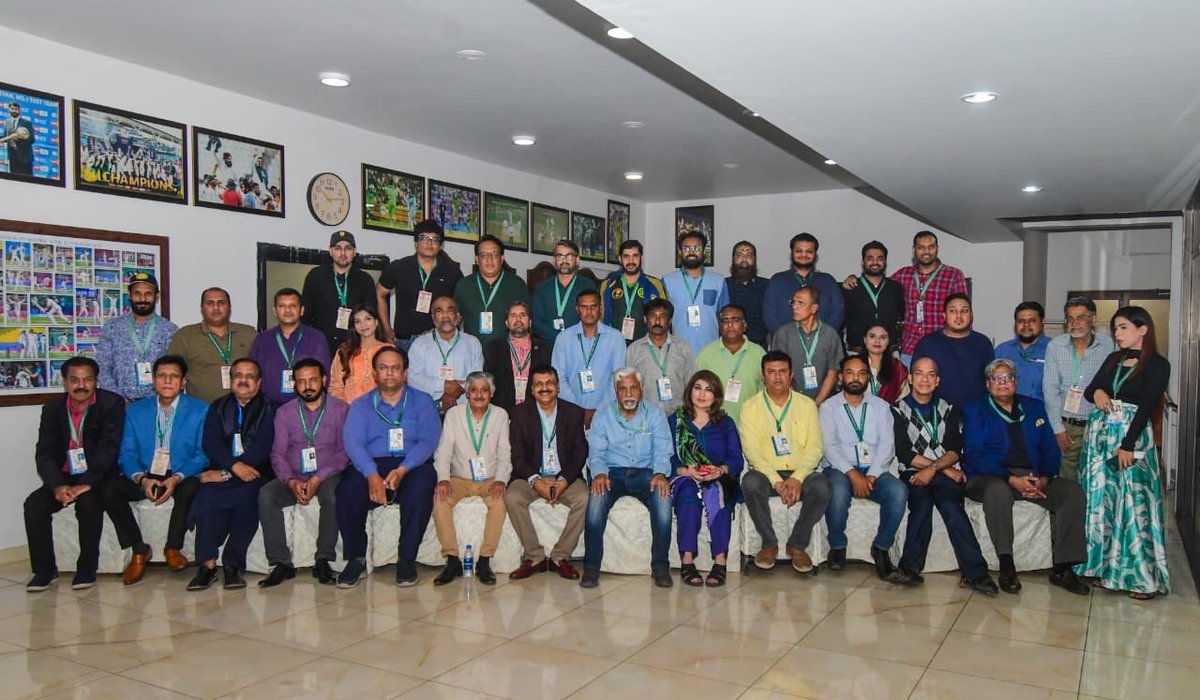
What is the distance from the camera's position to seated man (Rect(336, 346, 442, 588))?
5309 millimetres

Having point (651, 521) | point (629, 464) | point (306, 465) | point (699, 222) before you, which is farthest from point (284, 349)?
point (699, 222)

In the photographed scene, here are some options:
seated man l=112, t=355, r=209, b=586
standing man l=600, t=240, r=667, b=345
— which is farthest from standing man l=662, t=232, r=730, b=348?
seated man l=112, t=355, r=209, b=586

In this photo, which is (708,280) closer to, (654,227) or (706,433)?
(706,433)

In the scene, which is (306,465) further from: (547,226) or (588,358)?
(547,226)

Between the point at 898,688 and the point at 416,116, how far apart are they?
5.64 meters

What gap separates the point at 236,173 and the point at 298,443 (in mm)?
2420

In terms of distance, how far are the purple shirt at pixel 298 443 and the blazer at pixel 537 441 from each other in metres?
1.04

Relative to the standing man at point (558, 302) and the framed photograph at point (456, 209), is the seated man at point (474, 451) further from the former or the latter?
the framed photograph at point (456, 209)

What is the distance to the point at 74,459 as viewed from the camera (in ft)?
17.6

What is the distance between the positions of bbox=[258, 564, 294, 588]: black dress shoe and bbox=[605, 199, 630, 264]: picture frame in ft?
22.0

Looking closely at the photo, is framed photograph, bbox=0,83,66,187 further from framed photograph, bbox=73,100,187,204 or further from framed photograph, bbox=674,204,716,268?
framed photograph, bbox=674,204,716,268

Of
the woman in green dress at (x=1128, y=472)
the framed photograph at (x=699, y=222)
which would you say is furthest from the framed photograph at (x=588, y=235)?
the woman in green dress at (x=1128, y=472)

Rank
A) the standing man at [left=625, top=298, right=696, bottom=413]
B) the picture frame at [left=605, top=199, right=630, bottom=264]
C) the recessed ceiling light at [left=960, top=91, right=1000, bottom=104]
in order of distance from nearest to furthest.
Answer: the recessed ceiling light at [left=960, top=91, right=1000, bottom=104], the standing man at [left=625, top=298, right=696, bottom=413], the picture frame at [left=605, top=199, right=630, bottom=264]

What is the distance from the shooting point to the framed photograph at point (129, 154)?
584 cm
